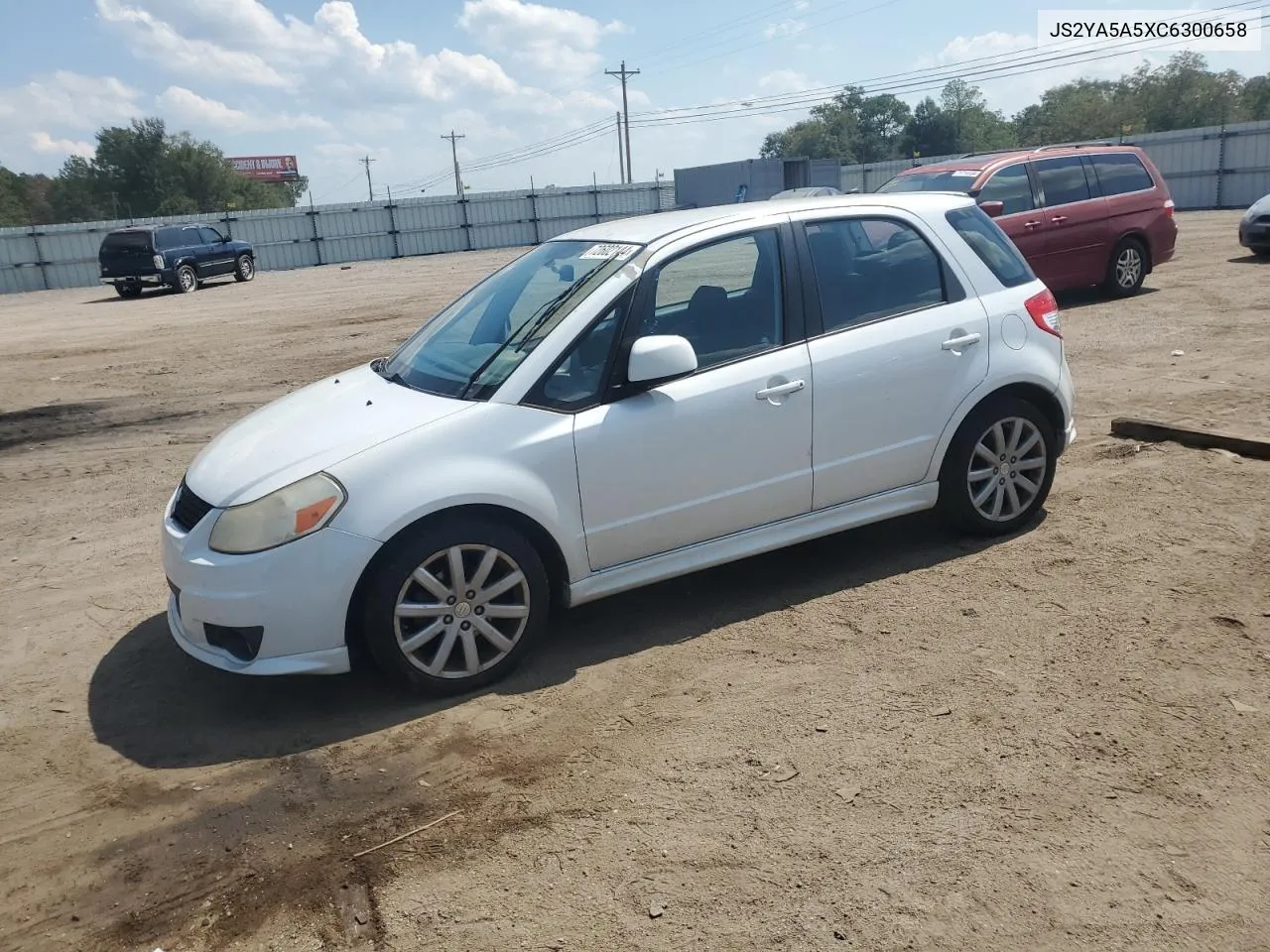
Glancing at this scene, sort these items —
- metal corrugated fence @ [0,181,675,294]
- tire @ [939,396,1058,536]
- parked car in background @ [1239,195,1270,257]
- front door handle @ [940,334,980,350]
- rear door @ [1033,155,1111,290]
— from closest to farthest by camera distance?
front door handle @ [940,334,980,350]
tire @ [939,396,1058,536]
rear door @ [1033,155,1111,290]
parked car in background @ [1239,195,1270,257]
metal corrugated fence @ [0,181,675,294]

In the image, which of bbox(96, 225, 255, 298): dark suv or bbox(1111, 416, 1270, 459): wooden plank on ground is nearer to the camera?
bbox(1111, 416, 1270, 459): wooden plank on ground

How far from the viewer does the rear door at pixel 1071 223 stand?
12.5m

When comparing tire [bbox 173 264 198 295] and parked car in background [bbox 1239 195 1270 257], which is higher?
tire [bbox 173 264 198 295]

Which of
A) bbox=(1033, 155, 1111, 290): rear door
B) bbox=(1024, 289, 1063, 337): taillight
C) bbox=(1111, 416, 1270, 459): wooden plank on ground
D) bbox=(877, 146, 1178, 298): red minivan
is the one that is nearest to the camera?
bbox=(1024, 289, 1063, 337): taillight

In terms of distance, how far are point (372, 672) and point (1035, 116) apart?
352 feet

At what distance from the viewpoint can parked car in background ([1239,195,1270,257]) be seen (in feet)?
52.2

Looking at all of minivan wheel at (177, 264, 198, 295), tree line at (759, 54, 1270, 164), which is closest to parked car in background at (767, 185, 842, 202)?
minivan wheel at (177, 264, 198, 295)

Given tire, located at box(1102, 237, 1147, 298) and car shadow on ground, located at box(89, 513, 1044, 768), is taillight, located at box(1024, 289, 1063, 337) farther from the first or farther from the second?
tire, located at box(1102, 237, 1147, 298)

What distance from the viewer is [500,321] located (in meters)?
4.79

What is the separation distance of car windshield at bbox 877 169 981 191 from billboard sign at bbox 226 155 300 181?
100609mm

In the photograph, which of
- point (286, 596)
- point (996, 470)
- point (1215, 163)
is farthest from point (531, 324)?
point (1215, 163)

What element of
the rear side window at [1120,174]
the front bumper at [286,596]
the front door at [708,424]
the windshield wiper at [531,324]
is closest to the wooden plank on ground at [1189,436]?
the front door at [708,424]

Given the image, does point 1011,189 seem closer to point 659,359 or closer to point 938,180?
point 938,180

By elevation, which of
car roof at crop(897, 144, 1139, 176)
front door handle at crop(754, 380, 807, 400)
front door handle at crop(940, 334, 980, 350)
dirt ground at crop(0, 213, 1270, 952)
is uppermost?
car roof at crop(897, 144, 1139, 176)
